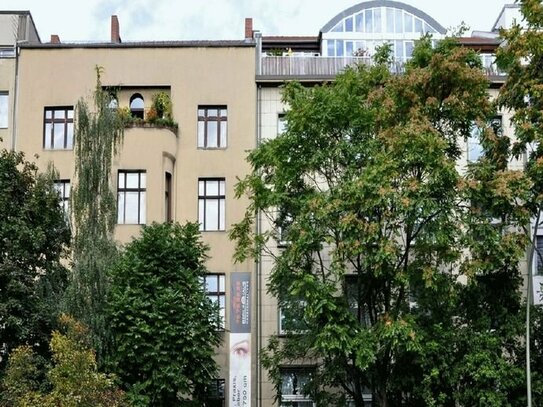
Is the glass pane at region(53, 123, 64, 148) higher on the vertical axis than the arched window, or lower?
lower

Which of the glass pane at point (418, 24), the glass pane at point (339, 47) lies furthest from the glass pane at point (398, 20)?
the glass pane at point (339, 47)

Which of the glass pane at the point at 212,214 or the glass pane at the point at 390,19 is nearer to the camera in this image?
the glass pane at the point at 212,214

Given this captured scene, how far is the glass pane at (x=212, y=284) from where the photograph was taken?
3741 cm

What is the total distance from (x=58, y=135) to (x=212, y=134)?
6.24 meters

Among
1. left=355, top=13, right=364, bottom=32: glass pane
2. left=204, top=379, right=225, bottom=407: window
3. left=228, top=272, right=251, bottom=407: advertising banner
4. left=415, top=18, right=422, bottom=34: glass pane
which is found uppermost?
left=355, top=13, right=364, bottom=32: glass pane

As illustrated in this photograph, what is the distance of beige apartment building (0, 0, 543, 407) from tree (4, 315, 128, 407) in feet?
31.7

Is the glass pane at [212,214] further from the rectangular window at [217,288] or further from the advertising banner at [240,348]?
the advertising banner at [240,348]

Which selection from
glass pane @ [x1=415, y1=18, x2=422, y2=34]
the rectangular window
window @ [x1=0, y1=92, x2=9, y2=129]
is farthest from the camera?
glass pane @ [x1=415, y1=18, x2=422, y2=34]

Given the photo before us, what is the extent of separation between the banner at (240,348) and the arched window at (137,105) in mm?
9285

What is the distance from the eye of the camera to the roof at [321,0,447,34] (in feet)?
160

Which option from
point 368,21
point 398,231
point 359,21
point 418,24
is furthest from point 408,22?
point 398,231

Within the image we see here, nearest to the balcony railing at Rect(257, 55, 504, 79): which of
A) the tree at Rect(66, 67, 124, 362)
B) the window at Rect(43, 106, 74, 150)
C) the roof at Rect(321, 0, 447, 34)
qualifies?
the window at Rect(43, 106, 74, 150)

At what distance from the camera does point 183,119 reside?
1519 inches

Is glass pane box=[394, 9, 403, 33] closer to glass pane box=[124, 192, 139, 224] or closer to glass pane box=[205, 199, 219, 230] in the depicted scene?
glass pane box=[205, 199, 219, 230]
